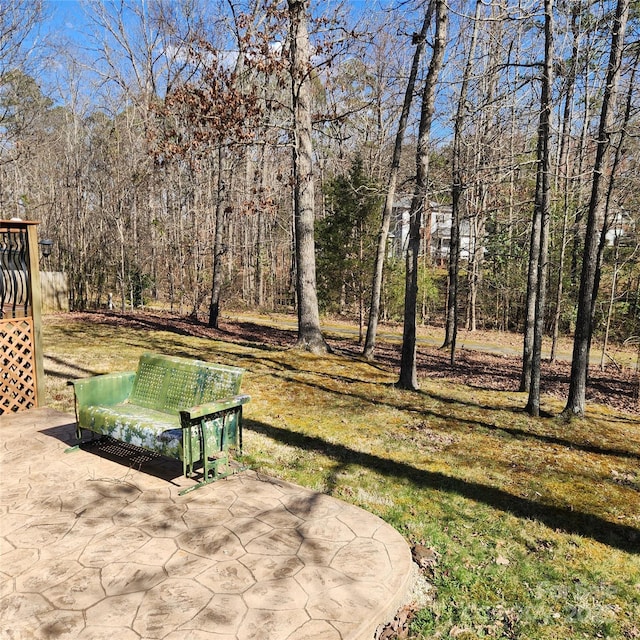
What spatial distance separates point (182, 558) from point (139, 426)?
1.66 m

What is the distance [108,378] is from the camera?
5.60 metres

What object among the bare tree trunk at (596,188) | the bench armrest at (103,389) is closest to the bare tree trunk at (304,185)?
the bare tree trunk at (596,188)

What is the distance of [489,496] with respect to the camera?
496cm

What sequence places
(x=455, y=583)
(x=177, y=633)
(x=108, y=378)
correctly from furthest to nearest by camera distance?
(x=108, y=378), (x=455, y=583), (x=177, y=633)

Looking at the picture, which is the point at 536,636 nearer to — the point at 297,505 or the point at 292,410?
the point at 297,505

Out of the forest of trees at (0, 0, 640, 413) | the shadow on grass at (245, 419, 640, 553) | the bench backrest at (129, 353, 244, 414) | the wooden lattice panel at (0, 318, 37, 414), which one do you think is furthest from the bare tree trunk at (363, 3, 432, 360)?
the wooden lattice panel at (0, 318, 37, 414)

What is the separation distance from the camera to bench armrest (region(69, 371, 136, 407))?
5.27m

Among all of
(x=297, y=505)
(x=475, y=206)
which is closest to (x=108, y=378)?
(x=297, y=505)

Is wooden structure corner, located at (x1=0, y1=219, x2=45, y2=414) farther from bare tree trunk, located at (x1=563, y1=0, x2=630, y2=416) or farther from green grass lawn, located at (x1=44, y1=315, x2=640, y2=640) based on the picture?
bare tree trunk, located at (x1=563, y1=0, x2=630, y2=416)

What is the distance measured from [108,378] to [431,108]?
7734 millimetres

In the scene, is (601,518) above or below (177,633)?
below

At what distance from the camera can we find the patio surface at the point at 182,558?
2.75m

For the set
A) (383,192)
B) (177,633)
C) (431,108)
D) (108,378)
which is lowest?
(177,633)

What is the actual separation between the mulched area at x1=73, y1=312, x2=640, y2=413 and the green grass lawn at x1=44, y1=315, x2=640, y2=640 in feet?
5.13
